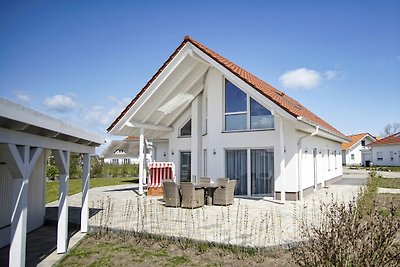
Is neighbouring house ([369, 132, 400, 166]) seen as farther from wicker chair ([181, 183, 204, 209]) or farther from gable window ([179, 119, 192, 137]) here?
wicker chair ([181, 183, 204, 209])

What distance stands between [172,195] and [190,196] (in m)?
0.86

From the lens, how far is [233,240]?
→ 286 inches

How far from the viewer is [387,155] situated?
171 ft

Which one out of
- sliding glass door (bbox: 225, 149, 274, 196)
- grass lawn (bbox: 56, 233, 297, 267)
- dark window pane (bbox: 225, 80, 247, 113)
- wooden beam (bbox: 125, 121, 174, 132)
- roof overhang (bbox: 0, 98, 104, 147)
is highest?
dark window pane (bbox: 225, 80, 247, 113)

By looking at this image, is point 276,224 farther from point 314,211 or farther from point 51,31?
point 51,31

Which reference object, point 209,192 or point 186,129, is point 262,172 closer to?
point 209,192

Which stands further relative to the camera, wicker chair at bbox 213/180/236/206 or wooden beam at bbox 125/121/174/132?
wooden beam at bbox 125/121/174/132

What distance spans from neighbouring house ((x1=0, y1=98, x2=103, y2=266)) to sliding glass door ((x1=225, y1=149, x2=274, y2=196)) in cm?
785

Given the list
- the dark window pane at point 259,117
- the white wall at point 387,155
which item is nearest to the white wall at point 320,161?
the dark window pane at point 259,117

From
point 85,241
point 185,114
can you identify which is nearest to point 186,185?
point 85,241

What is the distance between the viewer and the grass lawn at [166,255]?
6.20 metres

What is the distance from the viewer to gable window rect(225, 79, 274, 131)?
14.5 m

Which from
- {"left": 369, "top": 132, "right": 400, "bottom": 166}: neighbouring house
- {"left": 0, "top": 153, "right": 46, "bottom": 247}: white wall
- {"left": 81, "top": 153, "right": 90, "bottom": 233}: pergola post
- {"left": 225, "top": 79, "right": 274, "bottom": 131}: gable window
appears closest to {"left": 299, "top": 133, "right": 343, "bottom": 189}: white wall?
{"left": 225, "top": 79, "right": 274, "bottom": 131}: gable window

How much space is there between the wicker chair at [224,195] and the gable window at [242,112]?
3.47m
